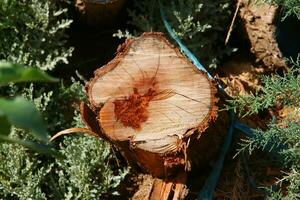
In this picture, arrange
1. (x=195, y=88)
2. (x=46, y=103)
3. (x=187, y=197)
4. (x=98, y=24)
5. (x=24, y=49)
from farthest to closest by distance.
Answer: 1. (x=98, y=24)
2. (x=24, y=49)
3. (x=46, y=103)
4. (x=187, y=197)
5. (x=195, y=88)

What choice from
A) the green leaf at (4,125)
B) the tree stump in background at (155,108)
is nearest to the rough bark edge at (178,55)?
the tree stump in background at (155,108)

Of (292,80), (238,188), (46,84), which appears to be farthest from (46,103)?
(292,80)

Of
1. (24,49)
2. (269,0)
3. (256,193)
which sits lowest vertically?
(256,193)

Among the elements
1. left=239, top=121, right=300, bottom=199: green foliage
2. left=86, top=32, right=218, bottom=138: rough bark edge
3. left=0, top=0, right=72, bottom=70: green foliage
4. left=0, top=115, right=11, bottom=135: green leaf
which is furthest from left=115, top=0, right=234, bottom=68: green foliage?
left=0, top=115, right=11, bottom=135: green leaf

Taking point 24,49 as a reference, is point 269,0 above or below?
above

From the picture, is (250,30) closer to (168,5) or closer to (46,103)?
(168,5)

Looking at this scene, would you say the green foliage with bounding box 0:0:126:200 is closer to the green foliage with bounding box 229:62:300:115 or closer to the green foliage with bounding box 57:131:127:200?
the green foliage with bounding box 57:131:127:200

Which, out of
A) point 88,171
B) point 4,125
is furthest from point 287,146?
point 4,125

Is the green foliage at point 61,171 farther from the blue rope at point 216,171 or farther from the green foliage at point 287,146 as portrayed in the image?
the green foliage at point 287,146
